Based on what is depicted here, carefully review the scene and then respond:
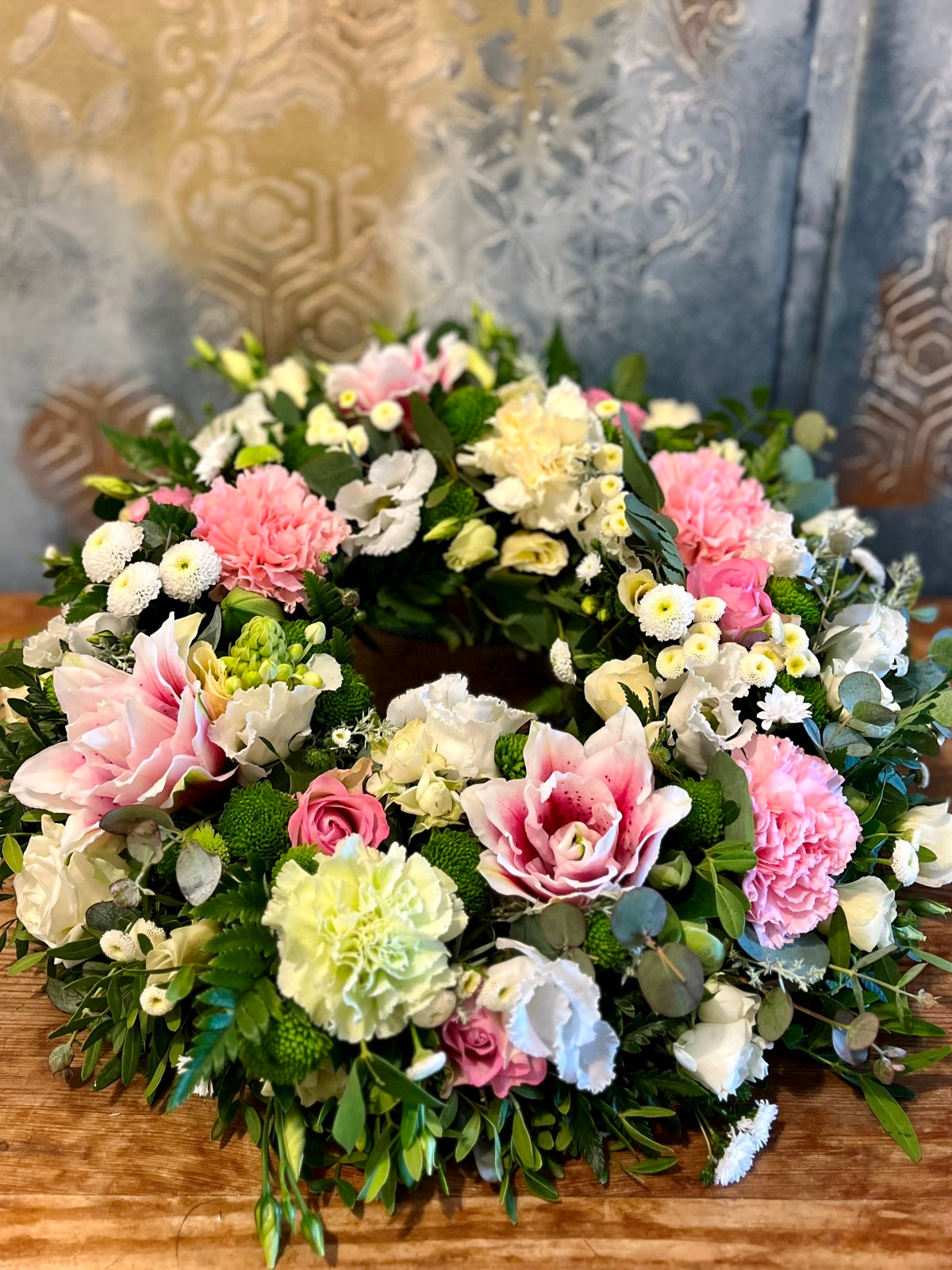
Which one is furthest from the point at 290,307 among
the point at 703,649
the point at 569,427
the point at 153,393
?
the point at 703,649

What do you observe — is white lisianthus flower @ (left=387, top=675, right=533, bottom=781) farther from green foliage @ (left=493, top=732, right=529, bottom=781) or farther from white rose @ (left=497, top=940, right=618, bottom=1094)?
white rose @ (left=497, top=940, right=618, bottom=1094)

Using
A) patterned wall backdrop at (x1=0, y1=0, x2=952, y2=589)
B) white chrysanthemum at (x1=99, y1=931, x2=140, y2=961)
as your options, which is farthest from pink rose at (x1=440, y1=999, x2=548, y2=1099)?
patterned wall backdrop at (x1=0, y1=0, x2=952, y2=589)

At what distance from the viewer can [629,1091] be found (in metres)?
0.70

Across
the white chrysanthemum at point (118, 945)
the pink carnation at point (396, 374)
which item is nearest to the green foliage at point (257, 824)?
the white chrysanthemum at point (118, 945)

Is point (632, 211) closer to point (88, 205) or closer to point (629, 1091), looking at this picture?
point (88, 205)

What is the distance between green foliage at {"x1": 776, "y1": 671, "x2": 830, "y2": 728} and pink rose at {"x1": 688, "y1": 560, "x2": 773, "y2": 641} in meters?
0.05

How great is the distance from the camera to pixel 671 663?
770 millimetres

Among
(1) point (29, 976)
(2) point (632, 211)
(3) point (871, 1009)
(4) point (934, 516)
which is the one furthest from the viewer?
(4) point (934, 516)

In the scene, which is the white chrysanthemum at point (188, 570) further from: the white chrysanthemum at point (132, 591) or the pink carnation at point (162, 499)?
the pink carnation at point (162, 499)

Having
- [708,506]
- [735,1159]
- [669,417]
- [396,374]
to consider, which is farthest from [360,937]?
[669,417]

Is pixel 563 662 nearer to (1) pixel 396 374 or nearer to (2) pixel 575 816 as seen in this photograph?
(2) pixel 575 816

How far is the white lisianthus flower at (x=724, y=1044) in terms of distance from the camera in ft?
2.17

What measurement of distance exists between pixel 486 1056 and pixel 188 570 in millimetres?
465

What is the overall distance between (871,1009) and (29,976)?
2.37ft
